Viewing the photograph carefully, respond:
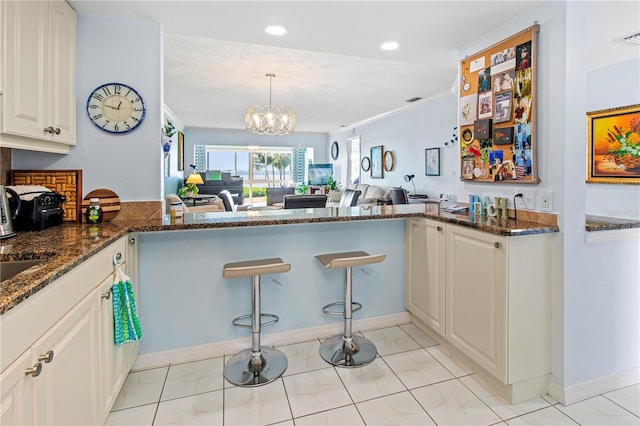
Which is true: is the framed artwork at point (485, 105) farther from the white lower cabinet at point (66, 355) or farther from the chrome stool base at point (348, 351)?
the white lower cabinet at point (66, 355)

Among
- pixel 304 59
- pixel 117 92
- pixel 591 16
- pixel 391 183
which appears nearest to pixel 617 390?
pixel 591 16

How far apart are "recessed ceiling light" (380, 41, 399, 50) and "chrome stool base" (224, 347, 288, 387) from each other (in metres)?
2.39

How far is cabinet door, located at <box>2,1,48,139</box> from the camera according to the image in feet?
5.08

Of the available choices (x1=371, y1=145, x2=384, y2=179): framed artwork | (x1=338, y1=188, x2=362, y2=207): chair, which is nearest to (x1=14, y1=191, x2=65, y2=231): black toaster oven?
(x1=338, y1=188, x2=362, y2=207): chair

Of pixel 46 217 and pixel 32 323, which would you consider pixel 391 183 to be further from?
pixel 32 323

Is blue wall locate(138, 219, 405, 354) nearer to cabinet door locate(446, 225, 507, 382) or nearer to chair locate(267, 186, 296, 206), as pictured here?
cabinet door locate(446, 225, 507, 382)

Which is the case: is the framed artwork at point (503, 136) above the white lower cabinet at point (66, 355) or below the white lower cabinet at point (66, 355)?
above

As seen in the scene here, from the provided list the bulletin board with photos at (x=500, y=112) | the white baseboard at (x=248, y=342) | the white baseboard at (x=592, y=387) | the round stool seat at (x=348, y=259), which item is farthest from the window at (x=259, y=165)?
the white baseboard at (x=592, y=387)

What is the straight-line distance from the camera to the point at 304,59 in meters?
3.85

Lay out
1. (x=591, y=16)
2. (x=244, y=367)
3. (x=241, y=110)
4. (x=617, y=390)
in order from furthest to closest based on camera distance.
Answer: (x=241, y=110), (x=591, y=16), (x=244, y=367), (x=617, y=390)

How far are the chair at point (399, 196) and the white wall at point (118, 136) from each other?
382 centimetres

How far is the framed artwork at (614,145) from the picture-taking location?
3.38 m

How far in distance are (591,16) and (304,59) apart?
2.52 metres

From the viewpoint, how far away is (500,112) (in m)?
2.27
